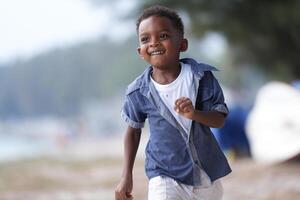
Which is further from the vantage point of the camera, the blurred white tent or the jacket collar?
the blurred white tent

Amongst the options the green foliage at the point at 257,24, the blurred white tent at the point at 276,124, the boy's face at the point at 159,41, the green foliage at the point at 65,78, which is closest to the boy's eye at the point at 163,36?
the boy's face at the point at 159,41

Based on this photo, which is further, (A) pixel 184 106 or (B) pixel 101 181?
(B) pixel 101 181

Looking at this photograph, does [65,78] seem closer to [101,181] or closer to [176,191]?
[101,181]

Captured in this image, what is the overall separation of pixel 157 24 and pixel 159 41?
0.06 metres

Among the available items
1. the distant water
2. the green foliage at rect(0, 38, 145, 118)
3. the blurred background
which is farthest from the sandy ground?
the green foliage at rect(0, 38, 145, 118)

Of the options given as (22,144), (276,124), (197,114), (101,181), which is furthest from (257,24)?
(197,114)

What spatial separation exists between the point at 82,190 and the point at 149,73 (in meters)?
4.59

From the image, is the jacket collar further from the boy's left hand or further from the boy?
the boy's left hand

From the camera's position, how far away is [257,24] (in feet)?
36.4

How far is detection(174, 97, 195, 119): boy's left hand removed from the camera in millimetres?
2127

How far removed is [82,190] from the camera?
6.83m

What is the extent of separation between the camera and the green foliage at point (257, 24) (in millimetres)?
10469

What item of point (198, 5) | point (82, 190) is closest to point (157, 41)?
point (82, 190)

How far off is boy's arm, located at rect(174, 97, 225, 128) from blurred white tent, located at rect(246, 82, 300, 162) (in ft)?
17.3
